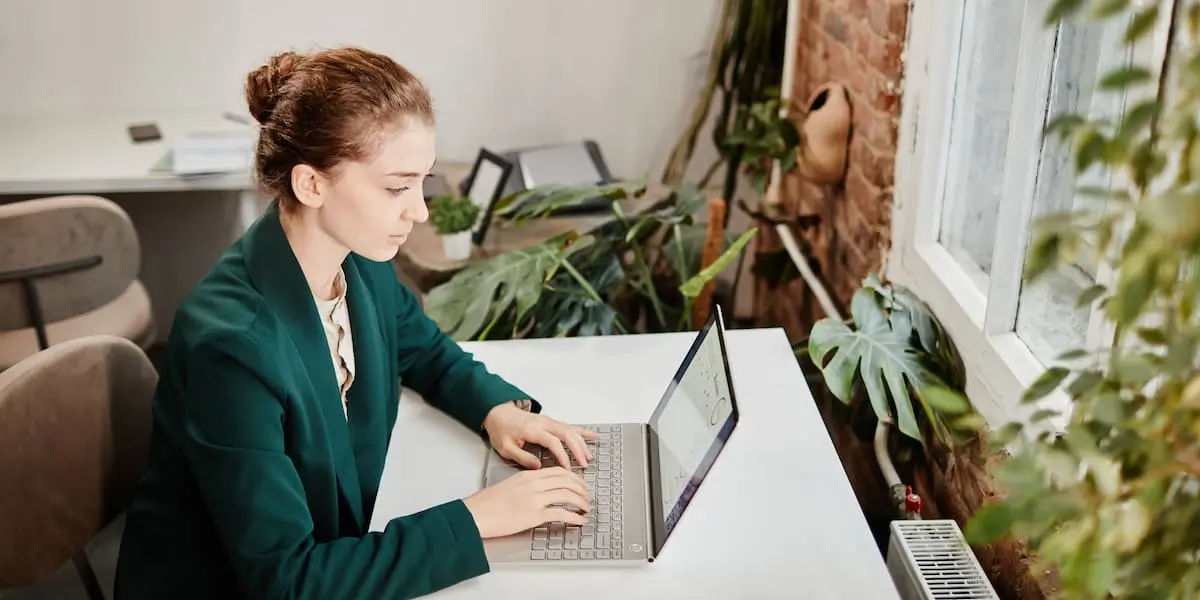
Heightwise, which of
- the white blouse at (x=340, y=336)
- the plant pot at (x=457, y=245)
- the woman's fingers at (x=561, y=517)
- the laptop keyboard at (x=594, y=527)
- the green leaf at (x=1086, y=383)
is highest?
the green leaf at (x=1086, y=383)

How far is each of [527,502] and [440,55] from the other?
6.41 feet

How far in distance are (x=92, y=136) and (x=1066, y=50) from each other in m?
2.32

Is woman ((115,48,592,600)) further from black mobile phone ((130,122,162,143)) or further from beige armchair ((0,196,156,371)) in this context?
black mobile phone ((130,122,162,143))

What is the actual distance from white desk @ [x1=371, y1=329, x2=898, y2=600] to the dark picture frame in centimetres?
65

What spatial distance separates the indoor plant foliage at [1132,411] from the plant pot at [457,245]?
1.66 metres

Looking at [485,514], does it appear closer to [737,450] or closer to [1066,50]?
[737,450]

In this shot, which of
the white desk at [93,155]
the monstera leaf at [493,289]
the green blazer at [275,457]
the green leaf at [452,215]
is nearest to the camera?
the green blazer at [275,457]

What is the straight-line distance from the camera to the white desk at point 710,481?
45.5 inches

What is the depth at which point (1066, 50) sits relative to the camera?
136 centimetres

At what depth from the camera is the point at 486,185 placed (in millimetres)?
2520

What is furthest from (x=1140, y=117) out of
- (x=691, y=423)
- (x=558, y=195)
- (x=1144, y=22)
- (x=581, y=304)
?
(x=558, y=195)

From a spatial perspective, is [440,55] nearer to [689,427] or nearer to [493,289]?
[493,289]

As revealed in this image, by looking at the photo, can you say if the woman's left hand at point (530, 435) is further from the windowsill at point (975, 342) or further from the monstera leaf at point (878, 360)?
the windowsill at point (975, 342)

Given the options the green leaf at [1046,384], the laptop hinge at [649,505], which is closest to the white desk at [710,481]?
the laptop hinge at [649,505]
